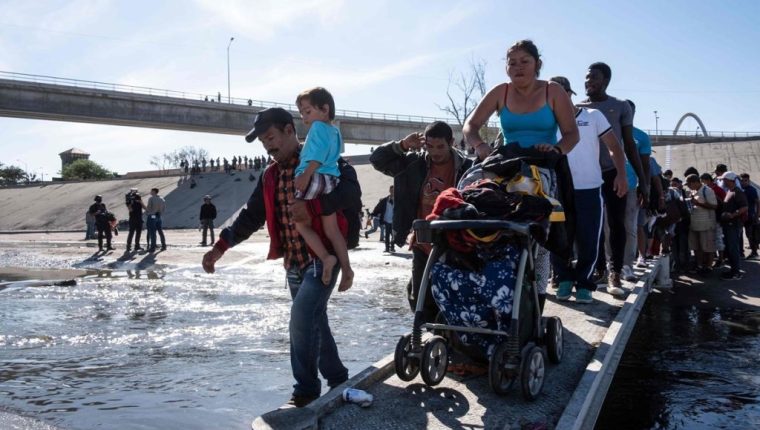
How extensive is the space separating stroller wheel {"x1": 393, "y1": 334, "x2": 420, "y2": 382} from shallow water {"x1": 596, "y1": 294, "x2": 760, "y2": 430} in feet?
4.44

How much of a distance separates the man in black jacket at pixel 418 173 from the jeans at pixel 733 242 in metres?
7.99

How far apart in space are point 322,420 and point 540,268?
1997mm

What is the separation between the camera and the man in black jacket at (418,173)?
183 inches

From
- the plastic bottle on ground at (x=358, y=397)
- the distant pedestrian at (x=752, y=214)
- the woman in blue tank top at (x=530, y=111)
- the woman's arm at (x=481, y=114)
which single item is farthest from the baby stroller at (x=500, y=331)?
the distant pedestrian at (x=752, y=214)

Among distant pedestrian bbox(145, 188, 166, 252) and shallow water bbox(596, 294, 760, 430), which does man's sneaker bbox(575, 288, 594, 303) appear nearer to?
shallow water bbox(596, 294, 760, 430)

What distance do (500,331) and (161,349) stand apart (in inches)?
145

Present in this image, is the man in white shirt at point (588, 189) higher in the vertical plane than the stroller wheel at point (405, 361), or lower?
higher

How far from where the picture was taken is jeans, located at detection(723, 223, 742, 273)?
10.9m

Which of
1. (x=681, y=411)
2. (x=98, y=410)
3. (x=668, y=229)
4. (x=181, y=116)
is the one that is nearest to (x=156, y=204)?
(x=668, y=229)

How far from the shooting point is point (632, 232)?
753 cm

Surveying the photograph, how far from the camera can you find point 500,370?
3.28 meters

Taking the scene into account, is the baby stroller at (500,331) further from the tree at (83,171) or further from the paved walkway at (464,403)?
the tree at (83,171)

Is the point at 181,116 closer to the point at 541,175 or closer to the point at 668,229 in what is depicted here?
the point at 668,229

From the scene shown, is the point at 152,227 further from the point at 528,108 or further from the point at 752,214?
the point at 528,108
